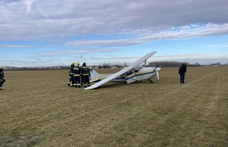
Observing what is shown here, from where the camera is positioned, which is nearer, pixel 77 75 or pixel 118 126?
pixel 118 126

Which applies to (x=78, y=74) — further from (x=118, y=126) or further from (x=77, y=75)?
(x=118, y=126)

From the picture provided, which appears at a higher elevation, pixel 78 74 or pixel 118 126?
pixel 78 74

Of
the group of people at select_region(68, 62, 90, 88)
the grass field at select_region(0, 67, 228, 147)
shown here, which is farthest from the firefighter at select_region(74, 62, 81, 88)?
the grass field at select_region(0, 67, 228, 147)

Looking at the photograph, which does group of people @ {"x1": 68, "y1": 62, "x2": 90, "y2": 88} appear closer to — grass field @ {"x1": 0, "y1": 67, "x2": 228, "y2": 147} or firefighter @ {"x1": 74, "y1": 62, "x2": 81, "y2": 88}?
firefighter @ {"x1": 74, "y1": 62, "x2": 81, "y2": 88}

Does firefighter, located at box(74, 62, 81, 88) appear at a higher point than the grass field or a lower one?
higher

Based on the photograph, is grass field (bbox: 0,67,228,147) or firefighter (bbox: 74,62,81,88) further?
firefighter (bbox: 74,62,81,88)

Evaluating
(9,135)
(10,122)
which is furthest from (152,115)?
(10,122)

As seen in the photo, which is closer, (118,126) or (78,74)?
(118,126)

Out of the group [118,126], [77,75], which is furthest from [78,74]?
[118,126]

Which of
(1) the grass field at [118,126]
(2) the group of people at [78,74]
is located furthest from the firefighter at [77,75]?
(1) the grass field at [118,126]

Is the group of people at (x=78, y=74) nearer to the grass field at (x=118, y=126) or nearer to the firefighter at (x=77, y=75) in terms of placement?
the firefighter at (x=77, y=75)

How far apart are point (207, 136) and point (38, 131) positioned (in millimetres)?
4251

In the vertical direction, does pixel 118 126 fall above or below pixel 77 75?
below

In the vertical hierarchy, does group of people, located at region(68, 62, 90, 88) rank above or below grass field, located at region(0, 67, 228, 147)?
above
